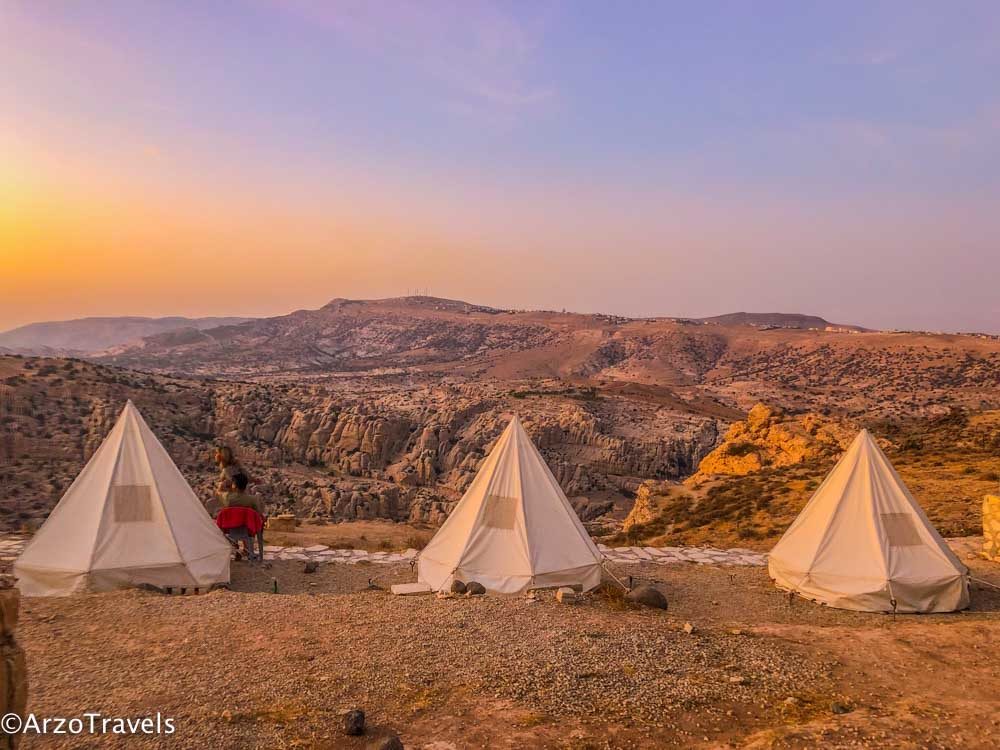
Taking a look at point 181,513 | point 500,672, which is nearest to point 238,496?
point 181,513

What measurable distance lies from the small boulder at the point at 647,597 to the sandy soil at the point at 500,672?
0.32 m

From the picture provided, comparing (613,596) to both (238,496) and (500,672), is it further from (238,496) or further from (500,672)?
(238,496)

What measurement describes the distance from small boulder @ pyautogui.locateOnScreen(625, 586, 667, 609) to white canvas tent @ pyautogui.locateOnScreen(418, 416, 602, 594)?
85 cm

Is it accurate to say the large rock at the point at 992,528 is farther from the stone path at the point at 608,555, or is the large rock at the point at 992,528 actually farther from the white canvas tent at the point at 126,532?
the white canvas tent at the point at 126,532

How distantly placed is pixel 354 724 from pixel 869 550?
861 cm

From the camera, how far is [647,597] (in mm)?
9438

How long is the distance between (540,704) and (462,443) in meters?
29.8

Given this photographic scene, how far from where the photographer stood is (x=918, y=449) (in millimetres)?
21797

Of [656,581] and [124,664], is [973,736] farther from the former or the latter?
[124,664]

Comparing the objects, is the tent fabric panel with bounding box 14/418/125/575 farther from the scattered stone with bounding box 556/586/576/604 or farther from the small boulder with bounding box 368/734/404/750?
the scattered stone with bounding box 556/586/576/604

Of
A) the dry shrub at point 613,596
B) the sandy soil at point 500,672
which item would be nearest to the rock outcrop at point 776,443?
the dry shrub at point 613,596

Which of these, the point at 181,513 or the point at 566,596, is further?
the point at 181,513

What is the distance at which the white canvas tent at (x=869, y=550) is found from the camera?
9.47 metres

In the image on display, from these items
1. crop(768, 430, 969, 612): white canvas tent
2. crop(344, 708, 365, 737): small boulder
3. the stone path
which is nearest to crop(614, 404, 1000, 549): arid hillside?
the stone path
